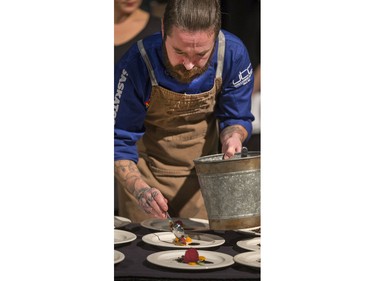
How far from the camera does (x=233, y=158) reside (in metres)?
2.40

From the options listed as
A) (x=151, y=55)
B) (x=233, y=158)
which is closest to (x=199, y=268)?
(x=233, y=158)

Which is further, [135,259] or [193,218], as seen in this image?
[193,218]

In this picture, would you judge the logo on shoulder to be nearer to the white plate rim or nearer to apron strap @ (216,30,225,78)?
apron strap @ (216,30,225,78)

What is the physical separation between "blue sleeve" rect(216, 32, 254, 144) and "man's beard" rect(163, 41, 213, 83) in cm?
8

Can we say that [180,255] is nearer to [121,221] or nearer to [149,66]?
[121,221]

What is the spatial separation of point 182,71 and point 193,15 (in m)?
0.19

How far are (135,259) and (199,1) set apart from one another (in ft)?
2.73

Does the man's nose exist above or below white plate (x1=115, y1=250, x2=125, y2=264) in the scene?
above

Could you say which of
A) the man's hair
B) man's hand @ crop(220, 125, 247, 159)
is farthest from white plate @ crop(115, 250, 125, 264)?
the man's hair

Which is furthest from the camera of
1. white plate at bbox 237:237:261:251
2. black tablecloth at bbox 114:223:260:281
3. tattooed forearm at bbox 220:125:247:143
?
tattooed forearm at bbox 220:125:247:143

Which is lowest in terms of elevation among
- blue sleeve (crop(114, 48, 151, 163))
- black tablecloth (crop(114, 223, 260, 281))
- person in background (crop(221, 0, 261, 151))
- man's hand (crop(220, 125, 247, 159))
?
black tablecloth (crop(114, 223, 260, 281))

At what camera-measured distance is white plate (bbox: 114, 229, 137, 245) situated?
236 cm
